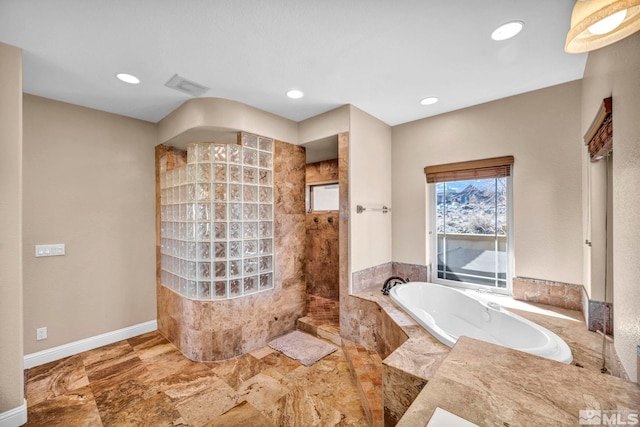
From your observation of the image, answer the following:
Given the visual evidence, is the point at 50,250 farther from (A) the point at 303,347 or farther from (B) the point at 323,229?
(B) the point at 323,229

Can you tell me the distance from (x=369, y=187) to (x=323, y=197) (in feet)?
4.50

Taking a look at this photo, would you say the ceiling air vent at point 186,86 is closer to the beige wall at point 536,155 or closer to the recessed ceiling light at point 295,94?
the recessed ceiling light at point 295,94

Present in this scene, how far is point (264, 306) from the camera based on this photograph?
9.21 ft

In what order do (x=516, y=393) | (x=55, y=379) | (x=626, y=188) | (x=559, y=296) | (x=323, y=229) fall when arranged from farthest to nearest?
(x=323, y=229) < (x=559, y=296) < (x=55, y=379) < (x=626, y=188) < (x=516, y=393)

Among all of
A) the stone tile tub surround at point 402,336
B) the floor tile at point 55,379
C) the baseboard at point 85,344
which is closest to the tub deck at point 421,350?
the stone tile tub surround at point 402,336

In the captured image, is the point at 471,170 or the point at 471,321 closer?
the point at 471,321

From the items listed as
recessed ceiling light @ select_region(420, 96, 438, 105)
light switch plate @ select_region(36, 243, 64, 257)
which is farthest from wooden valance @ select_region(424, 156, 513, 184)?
light switch plate @ select_region(36, 243, 64, 257)

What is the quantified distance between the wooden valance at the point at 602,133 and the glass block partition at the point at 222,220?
257 cm

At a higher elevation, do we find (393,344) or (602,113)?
(602,113)

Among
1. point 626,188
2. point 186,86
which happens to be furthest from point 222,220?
point 626,188

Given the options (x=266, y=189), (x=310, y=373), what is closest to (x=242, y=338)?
(x=310, y=373)

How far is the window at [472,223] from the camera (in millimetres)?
2705

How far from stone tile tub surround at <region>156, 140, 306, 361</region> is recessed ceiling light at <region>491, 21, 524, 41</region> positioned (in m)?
2.09

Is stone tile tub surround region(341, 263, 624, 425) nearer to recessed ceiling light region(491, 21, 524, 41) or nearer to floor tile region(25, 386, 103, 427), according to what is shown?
recessed ceiling light region(491, 21, 524, 41)
